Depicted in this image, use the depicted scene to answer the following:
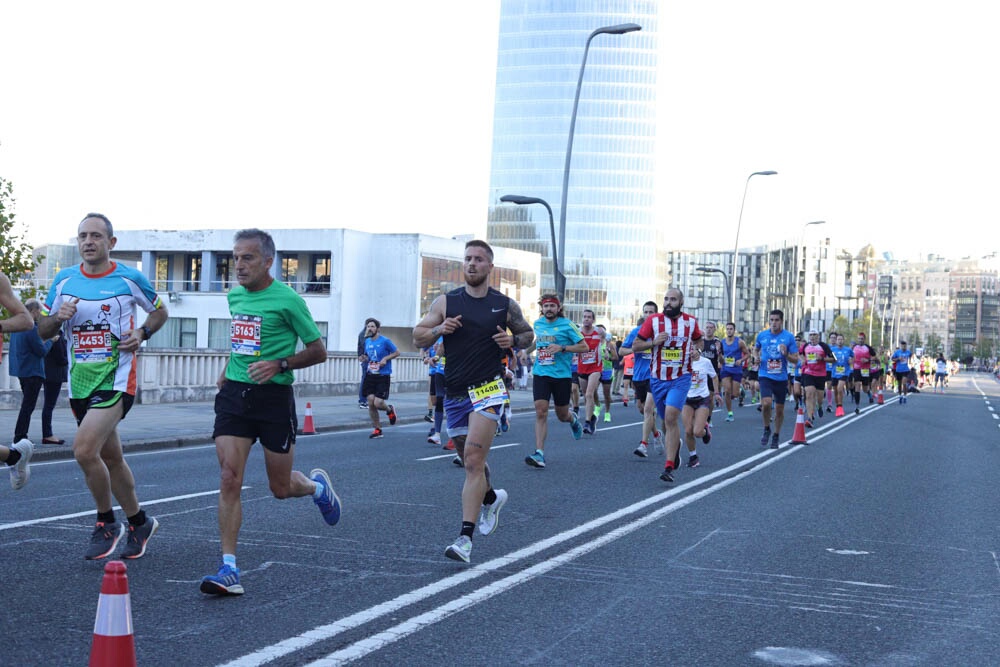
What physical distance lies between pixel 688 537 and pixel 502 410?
182 cm

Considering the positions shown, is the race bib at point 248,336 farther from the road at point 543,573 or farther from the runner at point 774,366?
the runner at point 774,366

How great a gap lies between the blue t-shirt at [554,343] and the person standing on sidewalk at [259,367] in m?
7.37

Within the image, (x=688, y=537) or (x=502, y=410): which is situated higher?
(x=502, y=410)

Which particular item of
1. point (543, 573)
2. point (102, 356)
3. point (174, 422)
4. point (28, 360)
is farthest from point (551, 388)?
point (102, 356)

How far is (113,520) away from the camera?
277 inches

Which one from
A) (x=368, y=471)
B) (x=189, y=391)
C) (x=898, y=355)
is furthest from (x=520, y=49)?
(x=368, y=471)

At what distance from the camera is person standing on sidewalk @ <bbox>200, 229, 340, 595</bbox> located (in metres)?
6.27

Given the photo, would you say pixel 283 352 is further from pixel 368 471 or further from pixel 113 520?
pixel 368 471

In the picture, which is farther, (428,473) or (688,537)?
(428,473)

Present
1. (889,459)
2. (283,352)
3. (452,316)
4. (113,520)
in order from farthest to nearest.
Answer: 1. (889,459)
2. (452,316)
3. (113,520)
4. (283,352)

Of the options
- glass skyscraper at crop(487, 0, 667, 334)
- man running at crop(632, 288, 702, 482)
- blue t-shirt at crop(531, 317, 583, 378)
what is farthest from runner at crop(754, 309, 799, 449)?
glass skyscraper at crop(487, 0, 667, 334)

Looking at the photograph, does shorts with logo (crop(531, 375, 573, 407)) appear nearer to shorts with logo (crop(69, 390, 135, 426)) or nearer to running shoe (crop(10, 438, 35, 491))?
running shoe (crop(10, 438, 35, 491))

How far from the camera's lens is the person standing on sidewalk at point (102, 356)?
6.85 meters

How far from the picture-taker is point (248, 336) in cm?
640
